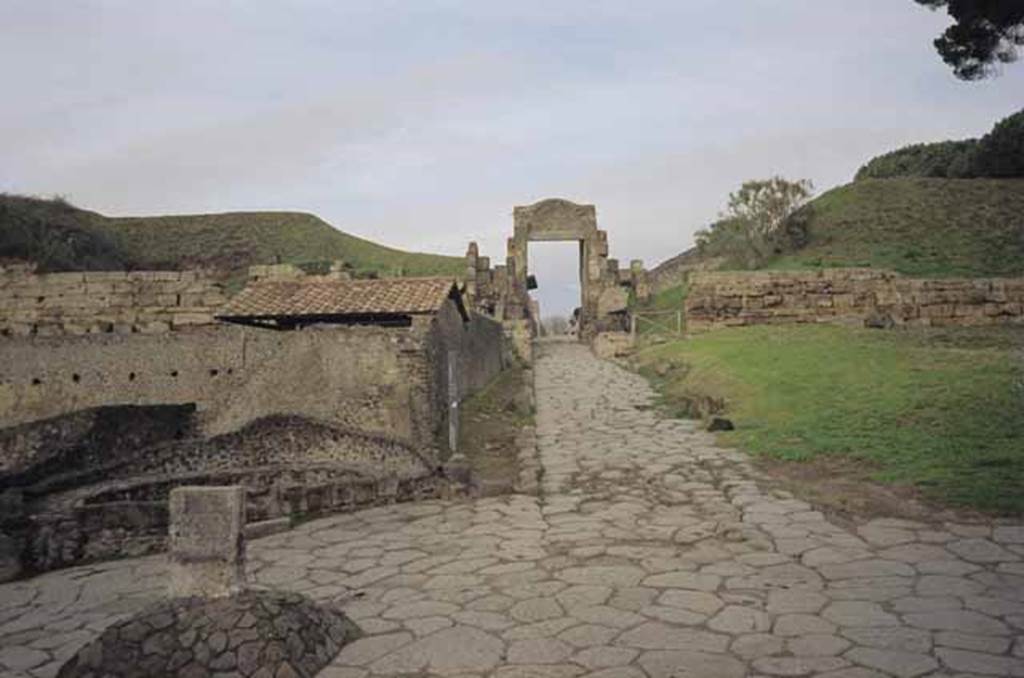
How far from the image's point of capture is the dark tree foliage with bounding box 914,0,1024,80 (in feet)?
21.5

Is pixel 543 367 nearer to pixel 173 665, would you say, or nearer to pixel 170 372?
pixel 170 372

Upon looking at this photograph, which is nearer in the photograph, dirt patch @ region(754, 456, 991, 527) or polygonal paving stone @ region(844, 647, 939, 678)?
polygonal paving stone @ region(844, 647, 939, 678)

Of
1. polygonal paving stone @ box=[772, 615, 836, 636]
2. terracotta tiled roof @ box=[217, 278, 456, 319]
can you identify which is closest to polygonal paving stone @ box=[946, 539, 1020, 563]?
polygonal paving stone @ box=[772, 615, 836, 636]

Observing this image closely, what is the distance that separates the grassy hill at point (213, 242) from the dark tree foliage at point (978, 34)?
2581 centimetres

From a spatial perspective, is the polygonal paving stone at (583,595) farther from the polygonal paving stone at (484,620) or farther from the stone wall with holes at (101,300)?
the stone wall with holes at (101,300)

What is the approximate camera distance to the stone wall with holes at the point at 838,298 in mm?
20688

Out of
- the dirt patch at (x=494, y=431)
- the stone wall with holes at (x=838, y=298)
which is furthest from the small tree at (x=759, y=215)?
the dirt patch at (x=494, y=431)

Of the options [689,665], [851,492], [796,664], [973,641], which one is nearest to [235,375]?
[851,492]

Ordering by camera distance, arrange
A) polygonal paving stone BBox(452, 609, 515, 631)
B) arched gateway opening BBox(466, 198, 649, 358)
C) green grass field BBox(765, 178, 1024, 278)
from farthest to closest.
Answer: arched gateway opening BBox(466, 198, 649, 358) → green grass field BBox(765, 178, 1024, 278) → polygonal paving stone BBox(452, 609, 515, 631)

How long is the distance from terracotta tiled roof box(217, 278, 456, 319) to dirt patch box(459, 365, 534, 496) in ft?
7.09

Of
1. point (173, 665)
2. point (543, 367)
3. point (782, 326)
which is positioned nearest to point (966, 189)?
point (782, 326)

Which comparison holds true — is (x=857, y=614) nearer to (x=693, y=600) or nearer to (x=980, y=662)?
(x=980, y=662)

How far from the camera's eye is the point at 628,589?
480 cm

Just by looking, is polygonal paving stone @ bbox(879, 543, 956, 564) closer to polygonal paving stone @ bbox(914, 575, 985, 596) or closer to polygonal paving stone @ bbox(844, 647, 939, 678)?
polygonal paving stone @ bbox(914, 575, 985, 596)
